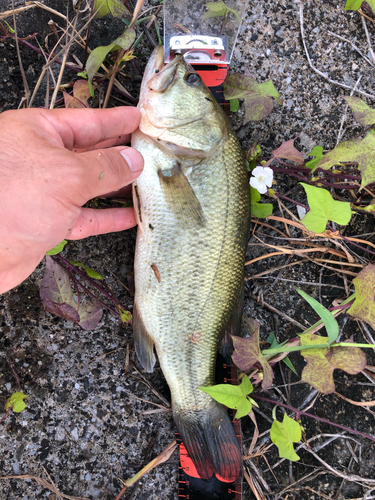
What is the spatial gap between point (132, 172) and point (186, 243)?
0.39 metres

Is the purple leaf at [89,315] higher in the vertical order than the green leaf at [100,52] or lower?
lower

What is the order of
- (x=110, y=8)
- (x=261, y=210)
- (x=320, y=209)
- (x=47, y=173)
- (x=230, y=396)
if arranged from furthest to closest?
(x=261, y=210) → (x=110, y=8) → (x=230, y=396) → (x=320, y=209) → (x=47, y=173)

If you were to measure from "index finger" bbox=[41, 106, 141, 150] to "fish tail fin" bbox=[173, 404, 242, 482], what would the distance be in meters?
1.41

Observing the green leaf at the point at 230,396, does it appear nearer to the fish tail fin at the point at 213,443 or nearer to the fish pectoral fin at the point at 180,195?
the fish tail fin at the point at 213,443

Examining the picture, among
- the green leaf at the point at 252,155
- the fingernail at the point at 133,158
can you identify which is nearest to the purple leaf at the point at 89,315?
the fingernail at the point at 133,158

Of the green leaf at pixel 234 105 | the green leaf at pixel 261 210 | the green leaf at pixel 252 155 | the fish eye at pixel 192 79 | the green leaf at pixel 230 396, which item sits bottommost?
the green leaf at pixel 230 396

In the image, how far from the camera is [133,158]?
1.45m

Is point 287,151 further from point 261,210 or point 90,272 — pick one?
point 90,272

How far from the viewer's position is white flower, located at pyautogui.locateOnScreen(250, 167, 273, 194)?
159 centimetres

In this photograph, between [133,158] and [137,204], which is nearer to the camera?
[133,158]

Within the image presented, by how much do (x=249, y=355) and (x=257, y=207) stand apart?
721mm

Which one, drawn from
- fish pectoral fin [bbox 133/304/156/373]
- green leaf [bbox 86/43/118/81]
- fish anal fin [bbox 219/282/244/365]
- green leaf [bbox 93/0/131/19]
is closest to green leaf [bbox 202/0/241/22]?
green leaf [bbox 93/0/131/19]

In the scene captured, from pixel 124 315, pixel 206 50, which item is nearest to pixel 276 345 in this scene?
pixel 124 315

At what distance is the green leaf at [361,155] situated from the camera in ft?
4.65
